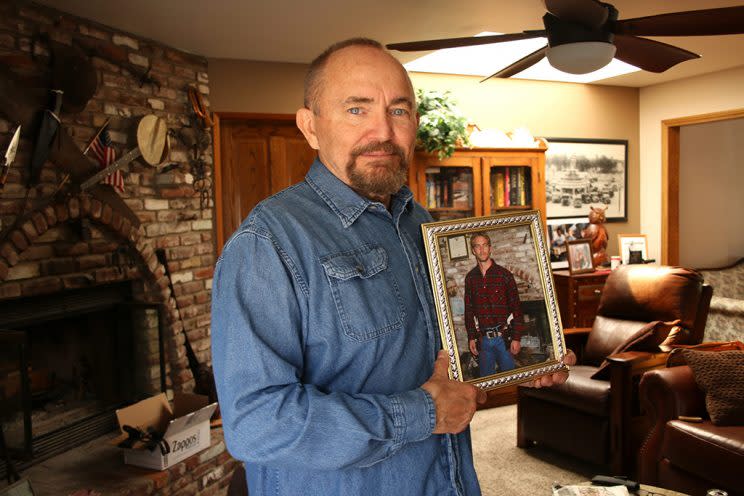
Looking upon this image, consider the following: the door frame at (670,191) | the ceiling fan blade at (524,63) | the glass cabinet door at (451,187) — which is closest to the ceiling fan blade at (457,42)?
the ceiling fan blade at (524,63)

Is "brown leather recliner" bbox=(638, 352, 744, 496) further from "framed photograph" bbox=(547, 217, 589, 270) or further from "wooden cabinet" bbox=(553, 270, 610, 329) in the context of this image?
"framed photograph" bbox=(547, 217, 589, 270)

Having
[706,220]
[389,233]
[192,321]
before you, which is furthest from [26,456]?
[706,220]

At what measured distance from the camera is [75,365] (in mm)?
3459

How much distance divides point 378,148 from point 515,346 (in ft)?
1.78

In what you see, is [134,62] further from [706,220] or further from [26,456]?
[706,220]

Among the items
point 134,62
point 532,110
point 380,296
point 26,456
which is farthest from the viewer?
point 532,110

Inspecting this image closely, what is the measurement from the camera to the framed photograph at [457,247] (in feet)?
4.26

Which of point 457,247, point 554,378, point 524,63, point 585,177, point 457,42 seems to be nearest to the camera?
point 457,247

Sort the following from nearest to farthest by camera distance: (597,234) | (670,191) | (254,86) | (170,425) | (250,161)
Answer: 1. (170,425)
2. (254,86)
3. (250,161)
4. (597,234)
5. (670,191)

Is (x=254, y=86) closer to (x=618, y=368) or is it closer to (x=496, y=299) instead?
(x=618, y=368)

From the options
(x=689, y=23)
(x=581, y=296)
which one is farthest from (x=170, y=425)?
(x=581, y=296)

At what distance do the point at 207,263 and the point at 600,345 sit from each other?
8.47ft

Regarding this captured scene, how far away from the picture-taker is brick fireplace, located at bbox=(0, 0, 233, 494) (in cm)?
278

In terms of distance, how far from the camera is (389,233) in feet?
4.23
